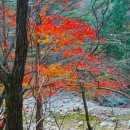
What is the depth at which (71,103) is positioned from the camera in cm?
1406

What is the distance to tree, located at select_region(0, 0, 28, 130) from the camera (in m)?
3.00

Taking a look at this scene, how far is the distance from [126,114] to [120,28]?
6.39 m

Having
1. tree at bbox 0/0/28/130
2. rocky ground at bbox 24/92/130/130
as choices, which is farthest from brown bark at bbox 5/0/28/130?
rocky ground at bbox 24/92/130/130

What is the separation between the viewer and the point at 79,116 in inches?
456

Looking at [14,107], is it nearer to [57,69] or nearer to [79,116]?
[57,69]

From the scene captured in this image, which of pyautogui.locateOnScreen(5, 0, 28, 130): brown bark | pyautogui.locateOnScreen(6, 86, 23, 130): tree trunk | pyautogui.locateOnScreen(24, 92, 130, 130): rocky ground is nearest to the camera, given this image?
pyautogui.locateOnScreen(5, 0, 28, 130): brown bark

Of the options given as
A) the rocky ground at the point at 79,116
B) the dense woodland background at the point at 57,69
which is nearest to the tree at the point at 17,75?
the dense woodland background at the point at 57,69

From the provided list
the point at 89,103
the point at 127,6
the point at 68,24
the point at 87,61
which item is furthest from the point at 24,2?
the point at 127,6

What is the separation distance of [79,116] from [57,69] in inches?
160

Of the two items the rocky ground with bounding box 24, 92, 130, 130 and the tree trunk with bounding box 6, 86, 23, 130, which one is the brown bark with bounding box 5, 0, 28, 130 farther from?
the rocky ground with bounding box 24, 92, 130, 130

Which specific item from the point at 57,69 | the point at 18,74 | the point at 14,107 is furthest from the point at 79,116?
the point at 18,74

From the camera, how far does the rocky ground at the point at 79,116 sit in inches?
393

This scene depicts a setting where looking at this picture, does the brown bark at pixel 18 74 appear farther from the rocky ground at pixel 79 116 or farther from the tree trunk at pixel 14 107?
the rocky ground at pixel 79 116

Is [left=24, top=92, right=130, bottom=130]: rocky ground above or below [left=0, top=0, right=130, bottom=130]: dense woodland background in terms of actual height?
below
